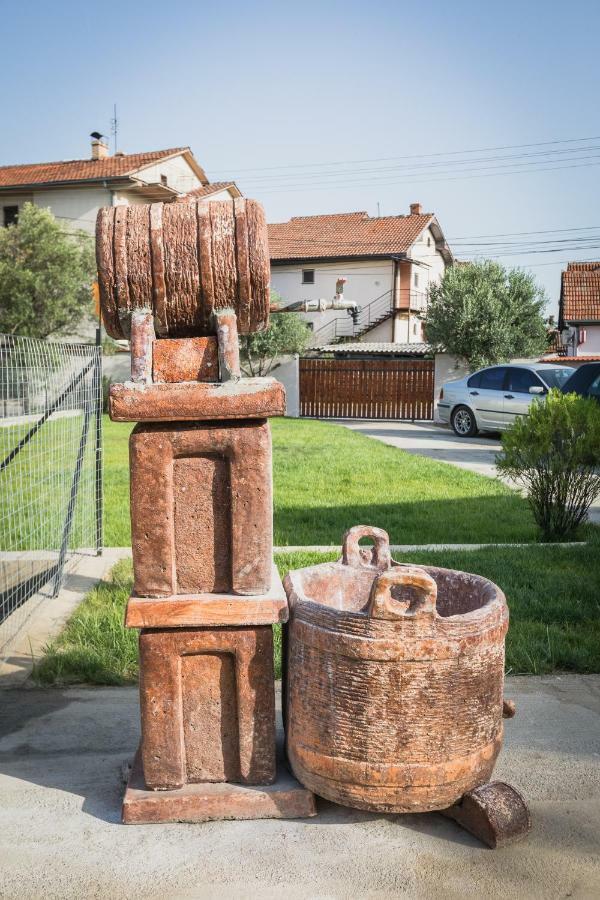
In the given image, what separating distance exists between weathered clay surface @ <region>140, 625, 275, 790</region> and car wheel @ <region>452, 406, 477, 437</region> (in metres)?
14.8

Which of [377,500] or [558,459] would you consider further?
[377,500]

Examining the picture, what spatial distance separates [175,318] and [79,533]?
14.3 ft

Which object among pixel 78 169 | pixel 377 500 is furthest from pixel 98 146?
pixel 377 500

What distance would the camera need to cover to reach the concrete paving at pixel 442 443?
12.6 m

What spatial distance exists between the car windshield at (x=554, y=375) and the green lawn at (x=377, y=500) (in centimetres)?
399

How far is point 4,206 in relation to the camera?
3306 centimetres

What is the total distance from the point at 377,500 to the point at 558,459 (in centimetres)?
268

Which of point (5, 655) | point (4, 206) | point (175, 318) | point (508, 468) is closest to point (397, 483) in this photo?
point (508, 468)

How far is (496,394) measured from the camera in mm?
16406

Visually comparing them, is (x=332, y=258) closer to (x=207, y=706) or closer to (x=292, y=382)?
(x=292, y=382)

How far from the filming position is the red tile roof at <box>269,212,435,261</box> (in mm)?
38281

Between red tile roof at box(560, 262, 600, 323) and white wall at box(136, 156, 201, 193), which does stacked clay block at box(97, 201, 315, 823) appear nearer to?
red tile roof at box(560, 262, 600, 323)

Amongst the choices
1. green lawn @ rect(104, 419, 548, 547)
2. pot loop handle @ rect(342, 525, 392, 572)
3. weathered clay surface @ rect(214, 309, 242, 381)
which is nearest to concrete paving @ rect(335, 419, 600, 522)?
green lawn @ rect(104, 419, 548, 547)

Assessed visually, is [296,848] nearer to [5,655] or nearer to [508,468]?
[5,655]
